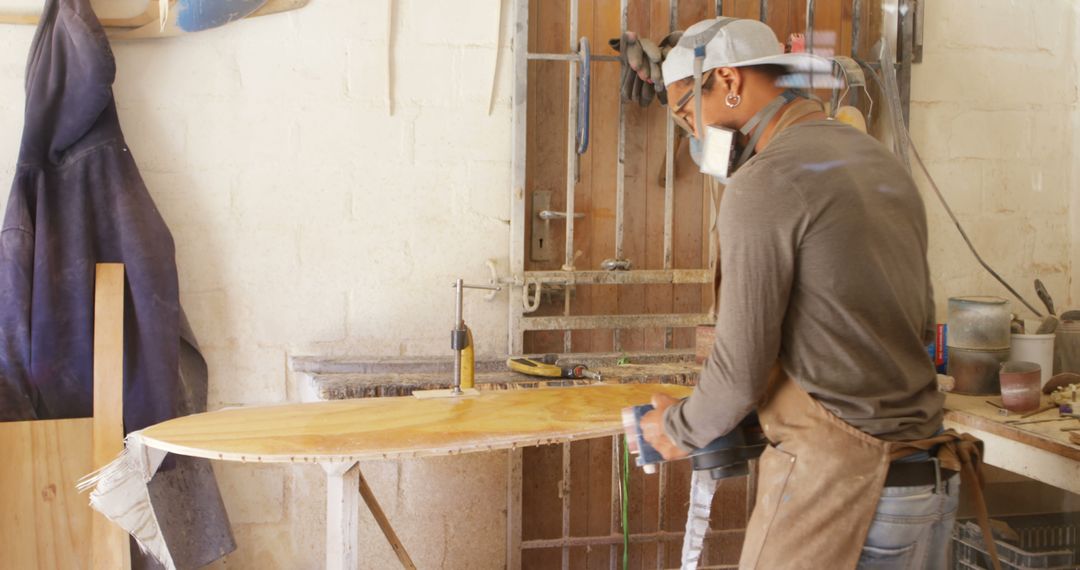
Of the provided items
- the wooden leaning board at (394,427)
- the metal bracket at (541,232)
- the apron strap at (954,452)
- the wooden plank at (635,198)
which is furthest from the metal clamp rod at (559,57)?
the apron strap at (954,452)

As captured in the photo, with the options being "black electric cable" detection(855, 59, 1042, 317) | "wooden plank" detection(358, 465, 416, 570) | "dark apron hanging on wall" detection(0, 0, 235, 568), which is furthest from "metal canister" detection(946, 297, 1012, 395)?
"dark apron hanging on wall" detection(0, 0, 235, 568)

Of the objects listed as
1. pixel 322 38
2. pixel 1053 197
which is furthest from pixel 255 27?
pixel 1053 197

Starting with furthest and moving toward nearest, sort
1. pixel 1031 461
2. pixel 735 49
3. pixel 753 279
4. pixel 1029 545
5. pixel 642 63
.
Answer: pixel 642 63
pixel 1029 545
pixel 1031 461
pixel 735 49
pixel 753 279

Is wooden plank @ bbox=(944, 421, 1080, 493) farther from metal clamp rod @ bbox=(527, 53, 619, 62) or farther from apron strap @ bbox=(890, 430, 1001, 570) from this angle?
metal clamp rod @ bbox=(527, 53, 619, 62)

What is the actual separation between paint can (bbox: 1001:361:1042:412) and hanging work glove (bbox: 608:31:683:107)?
1.34m

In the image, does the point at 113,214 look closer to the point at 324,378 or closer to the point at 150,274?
the point at 150,274

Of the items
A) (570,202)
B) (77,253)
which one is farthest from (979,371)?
(77,253)

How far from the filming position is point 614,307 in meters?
3.41

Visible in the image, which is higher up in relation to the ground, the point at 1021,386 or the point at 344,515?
the point at 1021,386

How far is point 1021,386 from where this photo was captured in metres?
2.70

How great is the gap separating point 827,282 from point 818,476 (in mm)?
355

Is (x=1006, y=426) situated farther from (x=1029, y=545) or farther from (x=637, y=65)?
(x=637, y=65)

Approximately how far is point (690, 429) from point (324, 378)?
55.5 inches

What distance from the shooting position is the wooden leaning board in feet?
6.72
